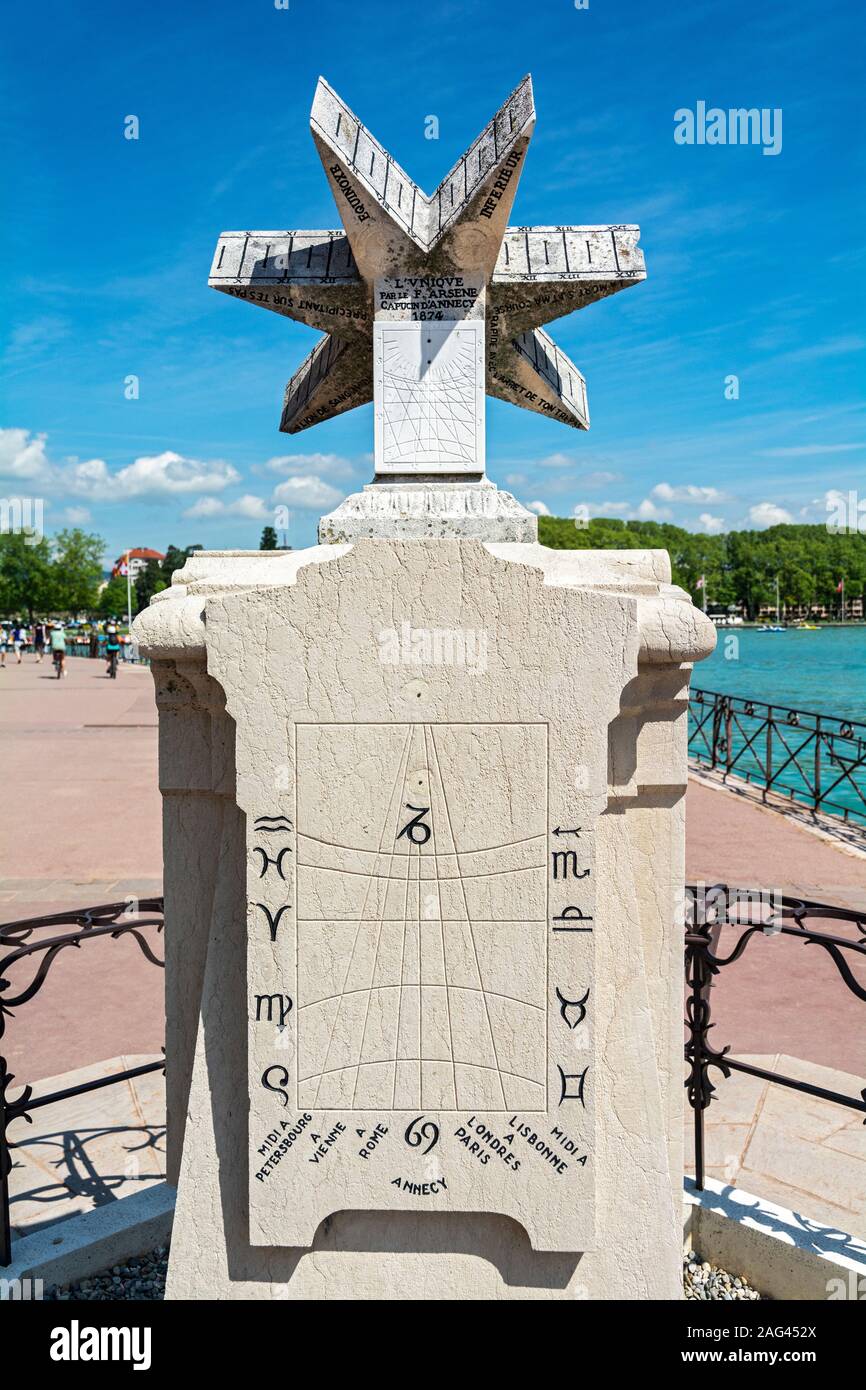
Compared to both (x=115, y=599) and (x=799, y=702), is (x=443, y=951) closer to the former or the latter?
(x=799, y=702)

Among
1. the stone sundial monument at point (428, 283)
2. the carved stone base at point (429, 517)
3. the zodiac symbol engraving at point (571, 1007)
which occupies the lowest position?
the zodiac symbol engraving at point (571, 1007)

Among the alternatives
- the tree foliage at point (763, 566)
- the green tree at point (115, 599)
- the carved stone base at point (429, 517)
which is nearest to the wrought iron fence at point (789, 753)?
the carved stone base at point (429, 517)

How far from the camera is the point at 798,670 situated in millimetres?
63844

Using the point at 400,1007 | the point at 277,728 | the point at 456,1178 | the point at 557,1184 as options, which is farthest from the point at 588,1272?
the point at 277,728

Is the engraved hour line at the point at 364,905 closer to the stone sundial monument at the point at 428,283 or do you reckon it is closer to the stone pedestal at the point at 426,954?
the stone pedestal at the point at 426,954

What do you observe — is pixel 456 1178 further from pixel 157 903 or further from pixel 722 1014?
pixel 722 1014

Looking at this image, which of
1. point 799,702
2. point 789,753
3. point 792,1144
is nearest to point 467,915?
point 792,1144

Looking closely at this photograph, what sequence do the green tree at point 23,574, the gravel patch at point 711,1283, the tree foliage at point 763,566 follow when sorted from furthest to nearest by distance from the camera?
the tree foliage at point 763,566
the green tree at point 23,574
the gravel patch at point 711,1283

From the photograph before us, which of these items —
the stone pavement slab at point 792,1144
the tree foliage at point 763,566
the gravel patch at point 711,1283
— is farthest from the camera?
the tree foliage at point 763,566

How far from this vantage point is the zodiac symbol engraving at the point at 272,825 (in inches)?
96.3

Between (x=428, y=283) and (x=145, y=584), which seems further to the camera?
(x=145, y=584)

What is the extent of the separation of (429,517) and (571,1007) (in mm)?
1798

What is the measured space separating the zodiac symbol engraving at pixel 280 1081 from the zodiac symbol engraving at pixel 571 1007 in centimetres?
75

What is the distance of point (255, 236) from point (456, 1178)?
13.1 feet
